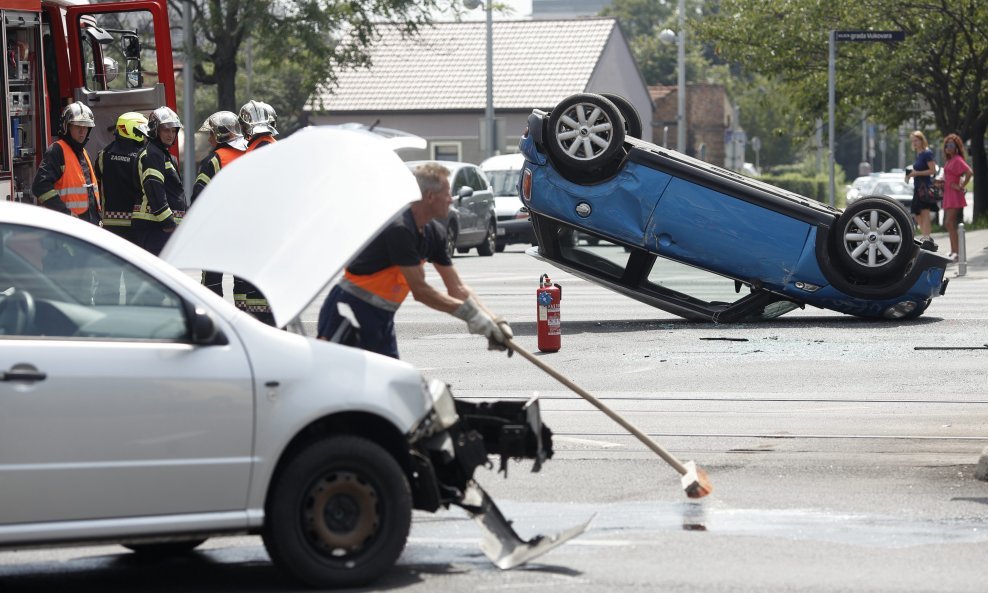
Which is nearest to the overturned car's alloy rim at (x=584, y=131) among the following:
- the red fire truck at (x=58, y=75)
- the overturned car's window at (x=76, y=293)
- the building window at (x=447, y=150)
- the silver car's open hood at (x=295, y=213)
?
the red fire truck at (x=58, y=75)

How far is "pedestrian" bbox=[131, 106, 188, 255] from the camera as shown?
1251cm

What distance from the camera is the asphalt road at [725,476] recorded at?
6152 mm

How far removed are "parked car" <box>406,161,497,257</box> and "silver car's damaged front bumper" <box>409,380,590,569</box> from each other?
64.8ft

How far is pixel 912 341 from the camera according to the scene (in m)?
13.5

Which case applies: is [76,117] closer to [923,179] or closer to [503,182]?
[923,179]

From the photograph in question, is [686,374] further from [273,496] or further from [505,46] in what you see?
[505,46]

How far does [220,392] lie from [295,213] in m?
0.75

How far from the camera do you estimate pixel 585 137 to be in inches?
564

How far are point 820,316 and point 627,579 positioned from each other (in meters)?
10.2

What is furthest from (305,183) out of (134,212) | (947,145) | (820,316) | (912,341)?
(947,145)

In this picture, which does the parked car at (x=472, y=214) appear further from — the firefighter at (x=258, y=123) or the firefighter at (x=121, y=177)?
the firefighter at (x=258, y=123)

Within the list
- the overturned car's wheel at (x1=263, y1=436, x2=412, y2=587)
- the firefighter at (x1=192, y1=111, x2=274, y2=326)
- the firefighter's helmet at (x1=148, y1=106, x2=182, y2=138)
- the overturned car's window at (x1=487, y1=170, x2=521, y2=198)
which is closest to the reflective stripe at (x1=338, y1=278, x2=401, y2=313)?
the overturned car's wheel at (x1=263, y1=436, x2=412, y2=587)

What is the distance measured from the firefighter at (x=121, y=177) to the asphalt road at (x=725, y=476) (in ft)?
8.38

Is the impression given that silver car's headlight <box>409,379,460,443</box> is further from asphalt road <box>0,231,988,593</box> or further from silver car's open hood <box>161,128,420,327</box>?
silver car's open hood <box>161,128,420,327</box>
